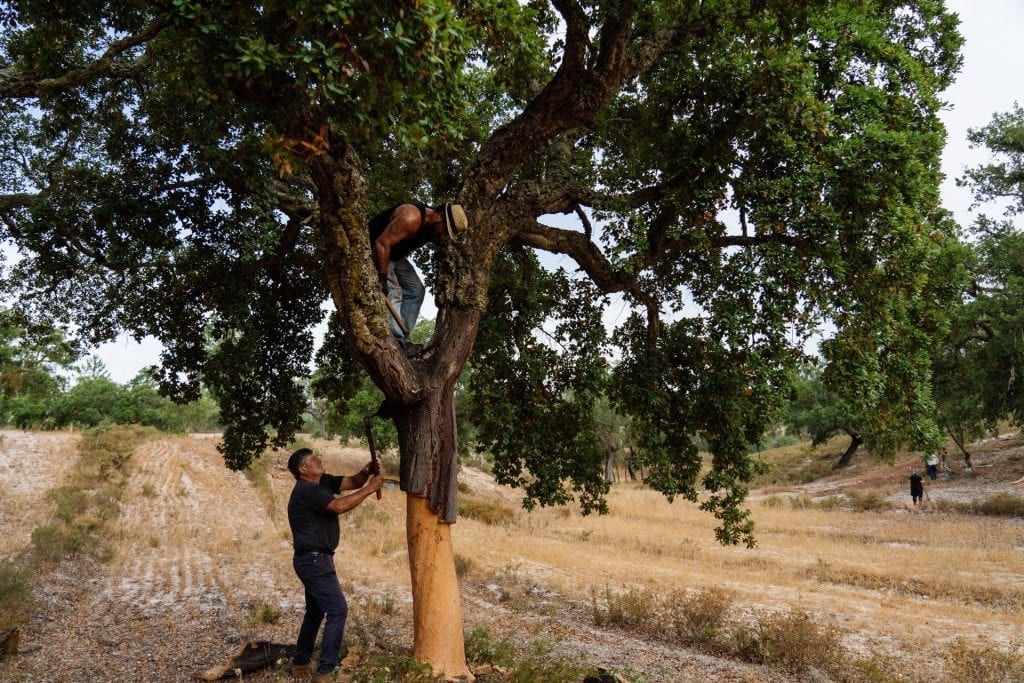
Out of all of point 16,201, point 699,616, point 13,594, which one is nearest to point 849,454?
point 699,616

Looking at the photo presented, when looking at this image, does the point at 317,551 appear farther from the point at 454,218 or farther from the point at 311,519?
the point at 454,218

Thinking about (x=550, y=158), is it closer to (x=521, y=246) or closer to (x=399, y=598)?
(x=521, y=246)

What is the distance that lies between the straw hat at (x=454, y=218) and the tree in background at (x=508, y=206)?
1.33 feet

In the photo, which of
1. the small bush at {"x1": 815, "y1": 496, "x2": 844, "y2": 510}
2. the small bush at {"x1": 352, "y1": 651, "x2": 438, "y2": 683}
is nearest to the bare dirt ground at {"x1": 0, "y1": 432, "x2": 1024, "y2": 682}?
the small bush at {"x1": 352, "y1": 651, "x2": 438, "y2": 683}

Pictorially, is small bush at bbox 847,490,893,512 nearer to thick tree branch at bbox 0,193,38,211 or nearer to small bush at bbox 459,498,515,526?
small bush at bbox 459,498,515,526

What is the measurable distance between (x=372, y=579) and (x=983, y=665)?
30.5 feet

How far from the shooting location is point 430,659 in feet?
19.2

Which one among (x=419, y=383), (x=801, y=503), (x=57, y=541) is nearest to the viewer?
(x=419, y=383)

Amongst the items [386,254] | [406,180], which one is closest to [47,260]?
[406,180]

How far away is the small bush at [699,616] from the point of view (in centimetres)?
912

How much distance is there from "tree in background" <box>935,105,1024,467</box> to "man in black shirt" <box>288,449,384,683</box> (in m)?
23.0

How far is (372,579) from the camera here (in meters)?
12.0

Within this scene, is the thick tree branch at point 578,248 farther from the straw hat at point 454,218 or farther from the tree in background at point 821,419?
the tree in background at point 821,419

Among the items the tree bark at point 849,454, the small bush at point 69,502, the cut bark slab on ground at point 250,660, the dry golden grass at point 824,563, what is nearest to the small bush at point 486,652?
the cut bark slab on ground at point 250,660
